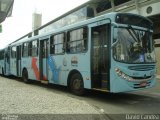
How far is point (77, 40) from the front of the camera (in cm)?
1252

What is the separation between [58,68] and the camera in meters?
14.2

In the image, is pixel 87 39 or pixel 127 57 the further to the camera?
pixel 87 39

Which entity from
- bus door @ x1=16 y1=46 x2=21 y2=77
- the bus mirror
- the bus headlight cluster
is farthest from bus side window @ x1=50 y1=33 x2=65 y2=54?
bus door @ x1=16 y1=46 x2=21 y2=77

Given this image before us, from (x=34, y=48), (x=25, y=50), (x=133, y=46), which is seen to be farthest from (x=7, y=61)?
(x=133, y=46)

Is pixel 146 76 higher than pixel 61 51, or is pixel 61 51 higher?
pixel 61 51

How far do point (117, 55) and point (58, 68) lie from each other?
4.52 m

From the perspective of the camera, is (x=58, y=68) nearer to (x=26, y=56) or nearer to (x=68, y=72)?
(x=68, y=72)

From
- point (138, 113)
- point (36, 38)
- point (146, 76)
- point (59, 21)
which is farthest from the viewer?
point (59, 21)

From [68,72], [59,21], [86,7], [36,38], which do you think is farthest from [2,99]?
[59,21]

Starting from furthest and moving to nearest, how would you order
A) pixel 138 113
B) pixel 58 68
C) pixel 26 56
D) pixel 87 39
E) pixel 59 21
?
pixel 59 21, pixel 26 56, pixel 58 68, pixel 87 39, pixel 138 113

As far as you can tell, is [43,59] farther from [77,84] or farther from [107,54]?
[107,54]

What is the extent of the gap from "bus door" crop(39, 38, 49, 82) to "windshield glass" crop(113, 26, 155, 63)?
19.0ft

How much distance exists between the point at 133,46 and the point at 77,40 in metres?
2.64

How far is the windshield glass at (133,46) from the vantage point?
34.0ft
